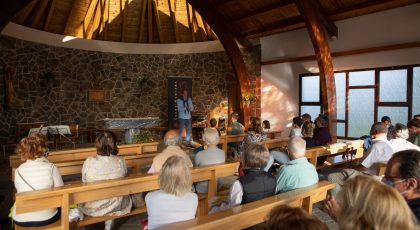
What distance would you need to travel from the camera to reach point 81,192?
2633mm

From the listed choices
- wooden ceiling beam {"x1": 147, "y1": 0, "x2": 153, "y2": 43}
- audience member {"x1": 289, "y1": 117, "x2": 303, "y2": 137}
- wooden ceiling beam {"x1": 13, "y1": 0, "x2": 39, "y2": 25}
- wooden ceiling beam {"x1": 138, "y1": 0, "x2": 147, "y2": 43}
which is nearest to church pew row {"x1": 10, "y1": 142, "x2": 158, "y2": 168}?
audience member {"x1": 289, "y1": 117, "x2": 303, "y2": 137}

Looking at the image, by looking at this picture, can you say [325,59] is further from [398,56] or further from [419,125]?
[419,125]

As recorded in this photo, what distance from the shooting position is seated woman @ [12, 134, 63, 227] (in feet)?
8.59

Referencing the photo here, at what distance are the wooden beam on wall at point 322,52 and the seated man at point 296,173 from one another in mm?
5663

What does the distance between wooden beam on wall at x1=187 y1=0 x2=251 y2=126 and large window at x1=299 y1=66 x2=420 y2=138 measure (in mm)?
1962

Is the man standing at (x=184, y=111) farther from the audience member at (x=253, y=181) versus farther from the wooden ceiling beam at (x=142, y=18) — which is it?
the audience member at (x=253, y=181)

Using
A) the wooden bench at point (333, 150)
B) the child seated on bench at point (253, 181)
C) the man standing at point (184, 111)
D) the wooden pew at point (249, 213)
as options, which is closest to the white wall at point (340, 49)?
the man standing at point (184, 111)

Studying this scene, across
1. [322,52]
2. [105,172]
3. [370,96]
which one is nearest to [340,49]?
[322,52]

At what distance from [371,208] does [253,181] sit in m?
1.32

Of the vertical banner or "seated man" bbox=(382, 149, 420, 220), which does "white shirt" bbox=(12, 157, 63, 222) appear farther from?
the vertical banner

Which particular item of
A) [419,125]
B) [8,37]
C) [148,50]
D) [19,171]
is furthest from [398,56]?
[8,37]

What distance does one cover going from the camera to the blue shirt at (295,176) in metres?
2.72

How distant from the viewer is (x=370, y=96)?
8641 mm

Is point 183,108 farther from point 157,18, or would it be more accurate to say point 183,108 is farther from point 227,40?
point 157,18
